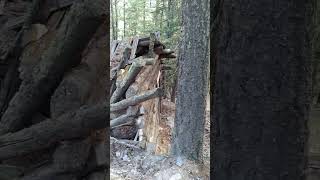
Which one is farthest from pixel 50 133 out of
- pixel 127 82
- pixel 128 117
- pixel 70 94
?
pixel 127 82

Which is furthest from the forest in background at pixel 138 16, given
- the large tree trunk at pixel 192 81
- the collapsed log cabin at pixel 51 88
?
the collapsed log cabin at pixel 51 88

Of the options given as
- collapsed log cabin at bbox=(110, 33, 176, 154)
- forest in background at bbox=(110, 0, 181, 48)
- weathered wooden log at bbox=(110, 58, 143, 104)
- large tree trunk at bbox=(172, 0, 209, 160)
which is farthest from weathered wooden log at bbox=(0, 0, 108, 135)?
forest in background at bbox=(110, 0, 181, 48)

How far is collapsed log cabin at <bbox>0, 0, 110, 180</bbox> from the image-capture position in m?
1.51

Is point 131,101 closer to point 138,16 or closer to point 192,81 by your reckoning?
point 192,81

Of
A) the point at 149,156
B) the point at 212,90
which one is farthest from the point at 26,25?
the point at 149,156

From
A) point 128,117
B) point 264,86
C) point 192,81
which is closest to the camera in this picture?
point 264,86

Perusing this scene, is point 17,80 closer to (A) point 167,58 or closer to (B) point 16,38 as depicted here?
(B) point 16,38

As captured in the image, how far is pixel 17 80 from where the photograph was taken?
1.57 metres

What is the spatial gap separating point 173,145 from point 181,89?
2.11 feet

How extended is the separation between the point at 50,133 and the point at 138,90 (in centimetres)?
519

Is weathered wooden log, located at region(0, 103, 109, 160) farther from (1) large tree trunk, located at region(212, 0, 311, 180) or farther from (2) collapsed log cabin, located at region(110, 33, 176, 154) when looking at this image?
(2) collapsed log cabin, located at region(110, 33, 176, 154)

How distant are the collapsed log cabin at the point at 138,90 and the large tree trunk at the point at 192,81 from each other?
88 cm

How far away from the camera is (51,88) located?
154 centimetres

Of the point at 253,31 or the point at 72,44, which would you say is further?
the point at 72,44
